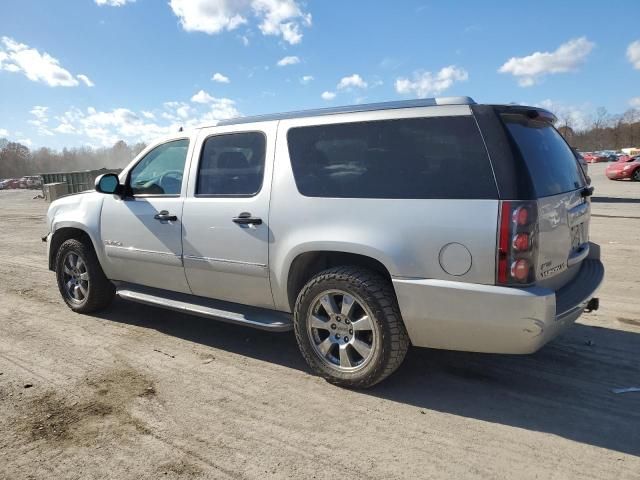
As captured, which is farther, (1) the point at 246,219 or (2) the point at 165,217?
(2) the point at 165,217

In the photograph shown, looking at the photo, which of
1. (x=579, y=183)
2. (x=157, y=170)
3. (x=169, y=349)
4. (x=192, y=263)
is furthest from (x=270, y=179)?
(x=579, y=183)

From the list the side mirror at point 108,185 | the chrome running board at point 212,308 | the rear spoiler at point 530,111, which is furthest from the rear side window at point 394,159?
the side mirror at point 108,185

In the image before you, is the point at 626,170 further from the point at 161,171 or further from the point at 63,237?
the point at 63,237

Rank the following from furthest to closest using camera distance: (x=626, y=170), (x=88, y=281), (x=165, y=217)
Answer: (x=626, y=170), (x=88, y=281), (x=165, y=217)

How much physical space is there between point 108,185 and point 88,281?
115 centimetres

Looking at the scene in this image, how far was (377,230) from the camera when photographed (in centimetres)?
324

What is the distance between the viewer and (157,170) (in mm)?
4688

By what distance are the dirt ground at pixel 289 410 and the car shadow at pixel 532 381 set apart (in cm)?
1

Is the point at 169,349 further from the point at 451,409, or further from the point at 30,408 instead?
the point at 451,409

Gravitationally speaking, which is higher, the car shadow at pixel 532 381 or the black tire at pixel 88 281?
the black tire at pixel 88 281

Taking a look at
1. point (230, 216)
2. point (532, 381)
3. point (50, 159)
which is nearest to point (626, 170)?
point (532, 381)

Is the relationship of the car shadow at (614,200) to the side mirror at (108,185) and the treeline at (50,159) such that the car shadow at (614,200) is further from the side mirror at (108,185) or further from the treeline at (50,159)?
the treeline at (50,159)

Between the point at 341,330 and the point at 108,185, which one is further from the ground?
the point at 108,185

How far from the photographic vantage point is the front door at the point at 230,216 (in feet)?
12.6
